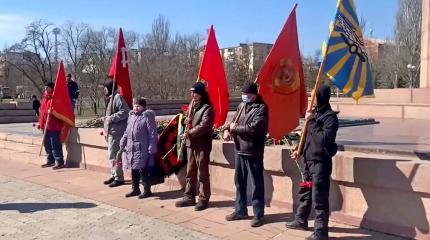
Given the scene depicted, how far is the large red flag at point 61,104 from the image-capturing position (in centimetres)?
1009

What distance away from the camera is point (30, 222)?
6.26 m

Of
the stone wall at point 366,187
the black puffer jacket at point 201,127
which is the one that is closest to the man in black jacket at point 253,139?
the black puffer jacket at point 201,127

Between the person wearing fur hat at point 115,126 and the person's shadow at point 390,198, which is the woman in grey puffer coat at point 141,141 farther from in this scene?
the person's shadow at point 390,198

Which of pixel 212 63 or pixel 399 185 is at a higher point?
pixel 212 63

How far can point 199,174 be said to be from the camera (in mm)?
6668

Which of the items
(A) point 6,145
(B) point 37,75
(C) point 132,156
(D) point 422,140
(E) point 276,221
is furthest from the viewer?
(B) point 37,75

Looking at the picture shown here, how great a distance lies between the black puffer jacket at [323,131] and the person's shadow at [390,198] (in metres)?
0.69

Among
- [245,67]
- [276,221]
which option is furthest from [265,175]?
[245,67]

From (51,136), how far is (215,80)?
15.0 ft

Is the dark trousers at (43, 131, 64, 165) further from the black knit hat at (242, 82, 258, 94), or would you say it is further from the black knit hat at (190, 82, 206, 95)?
the black knit hat at (242, 82, 258, 94)

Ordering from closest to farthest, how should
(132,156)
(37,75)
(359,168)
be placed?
(359,168) < (132,156) < (37,75)

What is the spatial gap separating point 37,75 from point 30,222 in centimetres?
5777

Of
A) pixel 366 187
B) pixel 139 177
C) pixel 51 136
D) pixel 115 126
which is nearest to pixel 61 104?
pixel 51 136

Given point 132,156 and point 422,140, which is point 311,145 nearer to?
point 132,156
